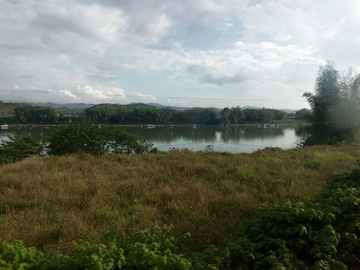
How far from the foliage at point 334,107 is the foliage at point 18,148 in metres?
20.6

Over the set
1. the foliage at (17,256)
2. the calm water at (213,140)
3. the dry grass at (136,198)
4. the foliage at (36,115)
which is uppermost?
the foliage at (36,115)

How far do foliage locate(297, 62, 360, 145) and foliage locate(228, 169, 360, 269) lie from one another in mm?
18766

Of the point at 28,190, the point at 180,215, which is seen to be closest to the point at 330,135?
the point at 180,215

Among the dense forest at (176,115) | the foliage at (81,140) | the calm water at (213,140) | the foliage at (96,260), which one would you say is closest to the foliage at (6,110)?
the dense forest at (176,115)

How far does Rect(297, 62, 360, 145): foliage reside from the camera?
18.0 meters

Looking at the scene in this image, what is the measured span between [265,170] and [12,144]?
35.8 ft

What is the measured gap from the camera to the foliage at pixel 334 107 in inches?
707

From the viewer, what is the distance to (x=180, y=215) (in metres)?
3.90

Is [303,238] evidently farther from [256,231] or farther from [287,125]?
[287,125]

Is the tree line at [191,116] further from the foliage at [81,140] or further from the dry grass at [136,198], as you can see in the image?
the dry grass at [136,198]

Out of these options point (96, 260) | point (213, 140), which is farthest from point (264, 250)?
point (213, 140)

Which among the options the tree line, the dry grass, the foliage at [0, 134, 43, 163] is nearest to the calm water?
the foliage at [0, 134, 43, 163]

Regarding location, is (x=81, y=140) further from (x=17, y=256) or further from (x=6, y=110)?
(x=6, y=110)

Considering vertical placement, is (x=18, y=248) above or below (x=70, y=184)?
above
